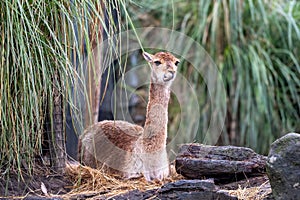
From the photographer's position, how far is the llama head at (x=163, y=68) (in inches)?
136

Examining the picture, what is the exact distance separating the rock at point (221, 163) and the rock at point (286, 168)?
0.53 metres

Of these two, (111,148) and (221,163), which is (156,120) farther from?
(221,163)

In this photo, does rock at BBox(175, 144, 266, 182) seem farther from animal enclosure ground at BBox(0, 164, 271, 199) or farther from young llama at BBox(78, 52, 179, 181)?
young llama at BBox(78, 52, 179, 181)

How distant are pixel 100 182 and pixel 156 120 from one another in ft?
1.57

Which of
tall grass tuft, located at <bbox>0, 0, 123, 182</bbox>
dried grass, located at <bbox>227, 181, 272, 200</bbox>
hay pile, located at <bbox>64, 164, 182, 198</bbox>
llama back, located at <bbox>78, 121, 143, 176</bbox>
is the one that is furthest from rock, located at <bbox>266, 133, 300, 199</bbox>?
llama back, located at <bbox>78, 121, 143, 176</bbox>

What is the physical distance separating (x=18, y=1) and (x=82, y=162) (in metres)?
1.30

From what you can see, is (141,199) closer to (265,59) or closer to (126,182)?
(126,182)

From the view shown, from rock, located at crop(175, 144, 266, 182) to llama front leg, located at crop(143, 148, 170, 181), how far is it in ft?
0.69

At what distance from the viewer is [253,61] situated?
19.6 feet

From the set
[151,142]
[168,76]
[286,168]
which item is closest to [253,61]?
[168,76]

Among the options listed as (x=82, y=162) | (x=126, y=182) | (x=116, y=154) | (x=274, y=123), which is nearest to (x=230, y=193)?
(x=126, y=182)

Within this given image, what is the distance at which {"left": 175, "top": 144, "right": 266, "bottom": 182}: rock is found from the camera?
3.02 metres

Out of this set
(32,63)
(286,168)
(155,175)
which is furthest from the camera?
(155,175)

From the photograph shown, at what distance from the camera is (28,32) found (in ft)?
9.61
